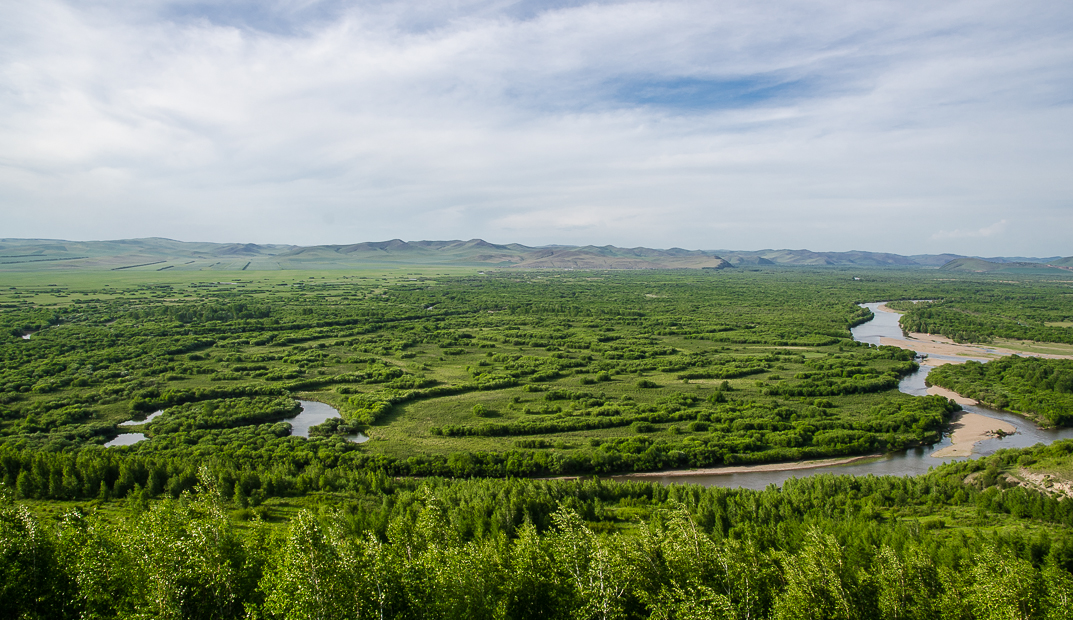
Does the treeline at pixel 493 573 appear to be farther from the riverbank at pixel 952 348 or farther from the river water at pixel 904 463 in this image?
the riverbank at pixel 952 348

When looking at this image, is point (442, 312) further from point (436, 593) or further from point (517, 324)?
point (436, 593)

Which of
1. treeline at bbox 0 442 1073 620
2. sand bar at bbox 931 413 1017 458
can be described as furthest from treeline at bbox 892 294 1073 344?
treeline at bbox 0 442 1073 620

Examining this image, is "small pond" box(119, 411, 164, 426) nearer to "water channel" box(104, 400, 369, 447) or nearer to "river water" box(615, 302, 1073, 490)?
"water channel" box(104, 400, 369, 447)

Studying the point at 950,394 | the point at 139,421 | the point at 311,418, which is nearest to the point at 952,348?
the point at 950,394

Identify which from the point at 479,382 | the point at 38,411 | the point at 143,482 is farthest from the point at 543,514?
the point at 38,411

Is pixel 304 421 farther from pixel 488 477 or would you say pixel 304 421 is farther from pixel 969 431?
pixel 969 431

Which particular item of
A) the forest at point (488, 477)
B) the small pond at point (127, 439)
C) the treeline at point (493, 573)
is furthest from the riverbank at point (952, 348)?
the small pond at point (127, 439)
